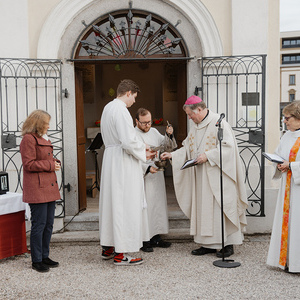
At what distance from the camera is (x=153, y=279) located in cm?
470

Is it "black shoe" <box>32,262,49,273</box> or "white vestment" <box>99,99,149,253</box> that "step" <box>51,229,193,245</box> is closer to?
"white vestment" <box>99,99,149,253</box>

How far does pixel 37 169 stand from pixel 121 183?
3.08ft

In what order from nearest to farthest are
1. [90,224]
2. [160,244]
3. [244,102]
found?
[160,244]
[244,102]
[90,224]

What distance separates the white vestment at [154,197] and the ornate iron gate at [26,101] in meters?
1.44

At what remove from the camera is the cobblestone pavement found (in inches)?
169

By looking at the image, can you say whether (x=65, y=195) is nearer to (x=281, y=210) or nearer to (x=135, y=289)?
(x=135, y=289)

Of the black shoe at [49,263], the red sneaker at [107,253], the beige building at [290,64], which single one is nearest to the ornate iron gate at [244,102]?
the red sneaker at [107,253]

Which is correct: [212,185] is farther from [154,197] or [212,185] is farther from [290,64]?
[290,64]

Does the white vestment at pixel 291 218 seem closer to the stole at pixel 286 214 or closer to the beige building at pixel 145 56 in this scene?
the stole at pixel 286 214

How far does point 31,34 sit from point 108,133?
2.43m

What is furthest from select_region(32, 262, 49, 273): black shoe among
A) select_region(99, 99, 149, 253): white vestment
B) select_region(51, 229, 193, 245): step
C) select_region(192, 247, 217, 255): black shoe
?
select_region(192, 247, 217, 255): black shoe

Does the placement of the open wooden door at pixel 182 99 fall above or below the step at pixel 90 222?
above

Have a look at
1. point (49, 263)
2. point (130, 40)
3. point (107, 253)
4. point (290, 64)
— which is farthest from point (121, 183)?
point (290, 64)

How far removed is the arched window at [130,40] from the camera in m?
6.66
